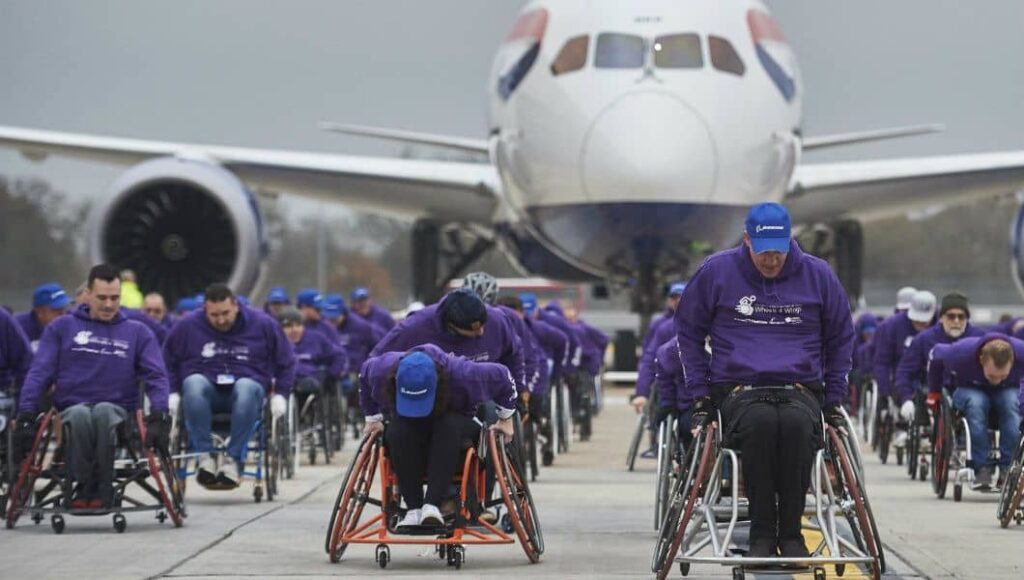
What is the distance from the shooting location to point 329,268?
157 feet

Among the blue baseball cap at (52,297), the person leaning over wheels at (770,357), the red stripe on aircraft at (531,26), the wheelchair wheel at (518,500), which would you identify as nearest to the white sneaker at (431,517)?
the wheelchair wheel at (518,500)

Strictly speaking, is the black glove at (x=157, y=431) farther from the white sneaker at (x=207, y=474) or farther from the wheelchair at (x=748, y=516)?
the wheelchair at (x=748, y=516)

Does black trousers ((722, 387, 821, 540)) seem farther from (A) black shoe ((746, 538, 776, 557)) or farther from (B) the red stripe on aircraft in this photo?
(B) the red stripe on aircraft

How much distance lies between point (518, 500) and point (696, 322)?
1.86 m

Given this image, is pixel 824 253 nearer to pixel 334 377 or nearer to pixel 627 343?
pixel 627 343

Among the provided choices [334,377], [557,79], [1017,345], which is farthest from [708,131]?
[1017,345]

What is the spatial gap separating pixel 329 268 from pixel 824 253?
20.9 metres

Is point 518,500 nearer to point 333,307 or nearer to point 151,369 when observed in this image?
point 151,369

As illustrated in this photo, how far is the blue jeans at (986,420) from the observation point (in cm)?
1272

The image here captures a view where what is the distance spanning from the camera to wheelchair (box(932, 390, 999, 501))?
1284 centimetres

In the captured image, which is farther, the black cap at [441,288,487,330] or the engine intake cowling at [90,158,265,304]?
the engine intake cowling at [90,158,265,304]

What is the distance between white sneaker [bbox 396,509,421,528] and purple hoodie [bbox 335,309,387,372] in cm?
1090

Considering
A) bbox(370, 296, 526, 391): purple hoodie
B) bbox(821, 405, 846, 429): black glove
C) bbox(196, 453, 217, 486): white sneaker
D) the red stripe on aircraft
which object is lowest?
bbox(196, 453, 217, 486): white sneaker

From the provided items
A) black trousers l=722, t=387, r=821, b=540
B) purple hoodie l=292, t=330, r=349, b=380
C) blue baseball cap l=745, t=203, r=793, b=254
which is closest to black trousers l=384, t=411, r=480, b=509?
black trousers l=722, t=387, r=821, b=540
